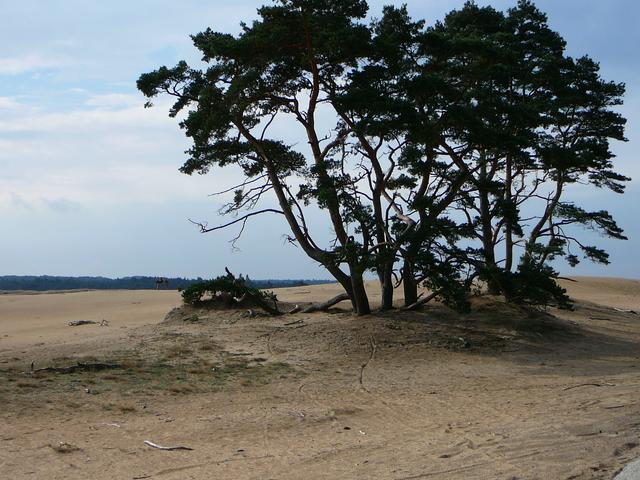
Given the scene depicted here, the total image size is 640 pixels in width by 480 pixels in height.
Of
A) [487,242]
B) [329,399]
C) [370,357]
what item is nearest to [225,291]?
[370,357]

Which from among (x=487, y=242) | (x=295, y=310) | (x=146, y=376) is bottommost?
(x=146, y=376)

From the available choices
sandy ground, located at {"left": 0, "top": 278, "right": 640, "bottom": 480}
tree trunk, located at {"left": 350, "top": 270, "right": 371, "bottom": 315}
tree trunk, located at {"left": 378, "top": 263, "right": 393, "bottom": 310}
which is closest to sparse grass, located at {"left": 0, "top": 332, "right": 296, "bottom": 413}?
sandy ground, located at {"left": 0, "top": 278, "right": 640, "bottom": 480}

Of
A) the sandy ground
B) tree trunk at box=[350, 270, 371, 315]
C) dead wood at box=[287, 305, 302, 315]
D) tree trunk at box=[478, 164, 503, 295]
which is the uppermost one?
tree trunk at box=[478, 164, 503, 295]

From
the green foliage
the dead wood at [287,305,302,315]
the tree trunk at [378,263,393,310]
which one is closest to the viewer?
the tree trunk at [378,263,393,310]

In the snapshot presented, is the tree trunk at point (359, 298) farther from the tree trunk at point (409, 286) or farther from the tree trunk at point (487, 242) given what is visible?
the tree trunk at point (487, 242)

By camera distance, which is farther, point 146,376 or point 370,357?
point 370,357

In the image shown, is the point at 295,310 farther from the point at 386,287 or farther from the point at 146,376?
the point at 146,376

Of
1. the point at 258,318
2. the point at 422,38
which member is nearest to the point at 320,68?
the point at 422,38

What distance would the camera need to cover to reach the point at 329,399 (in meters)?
10.6

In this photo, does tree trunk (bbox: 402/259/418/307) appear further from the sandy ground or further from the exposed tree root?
the exposed tree root

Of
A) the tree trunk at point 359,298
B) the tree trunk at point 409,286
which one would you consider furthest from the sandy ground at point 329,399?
the tree trunk at point 409,286

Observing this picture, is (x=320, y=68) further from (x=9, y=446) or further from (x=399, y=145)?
(x=9, y=446)

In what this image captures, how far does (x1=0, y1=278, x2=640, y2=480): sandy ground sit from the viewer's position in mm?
7121

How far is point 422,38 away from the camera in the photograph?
52.2 ft
